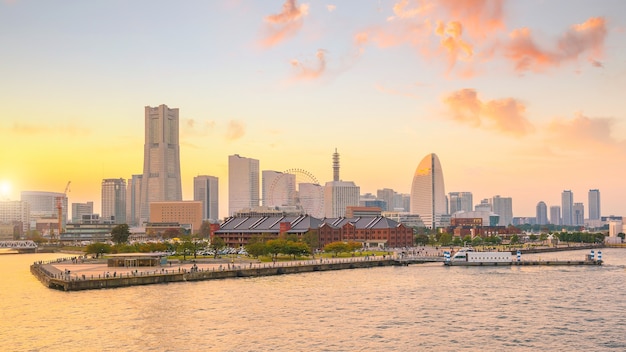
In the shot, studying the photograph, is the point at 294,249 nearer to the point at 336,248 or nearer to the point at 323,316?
the point at 336,248

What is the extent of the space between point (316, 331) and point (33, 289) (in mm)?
52357

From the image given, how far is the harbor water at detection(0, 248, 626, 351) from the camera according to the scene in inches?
2279

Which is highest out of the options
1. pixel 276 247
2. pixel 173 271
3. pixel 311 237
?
pixel 311 237

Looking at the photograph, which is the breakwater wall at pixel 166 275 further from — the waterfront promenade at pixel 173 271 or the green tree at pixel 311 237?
the green tree at pixel 311 237

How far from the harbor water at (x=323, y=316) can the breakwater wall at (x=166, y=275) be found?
2532 mm

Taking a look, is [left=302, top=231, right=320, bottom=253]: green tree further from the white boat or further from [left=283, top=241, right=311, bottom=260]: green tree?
the white boat

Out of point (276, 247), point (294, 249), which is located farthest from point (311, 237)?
point (276, 247)

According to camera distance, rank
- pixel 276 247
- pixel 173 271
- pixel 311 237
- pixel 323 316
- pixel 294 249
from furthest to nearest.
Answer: pixel 311 237 < pixel 294 249 < pixel 276 247 < pixel 173 271 < pixel 323 316

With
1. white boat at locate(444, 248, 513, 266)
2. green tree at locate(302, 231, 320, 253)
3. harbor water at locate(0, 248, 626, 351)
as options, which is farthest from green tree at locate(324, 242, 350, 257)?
harbor water at locate(0, 248, 626, 351)

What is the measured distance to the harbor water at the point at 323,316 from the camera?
57875mm

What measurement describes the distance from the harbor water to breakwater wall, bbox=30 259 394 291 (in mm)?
2532

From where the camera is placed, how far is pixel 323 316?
2758 inches

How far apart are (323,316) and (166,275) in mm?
37302

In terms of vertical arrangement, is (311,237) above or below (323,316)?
above
